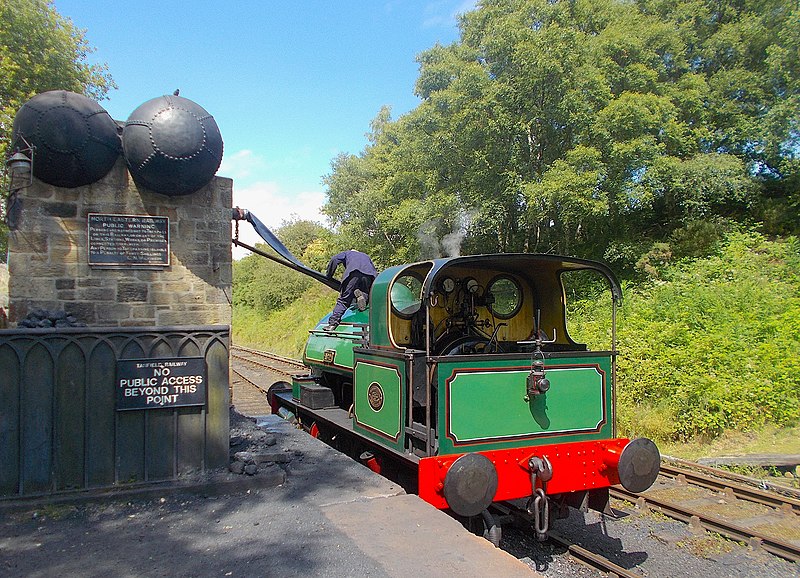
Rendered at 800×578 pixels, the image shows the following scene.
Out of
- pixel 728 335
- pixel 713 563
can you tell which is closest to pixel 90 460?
pixel 713 563

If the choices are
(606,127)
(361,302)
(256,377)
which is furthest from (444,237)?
Answer: (361,302)

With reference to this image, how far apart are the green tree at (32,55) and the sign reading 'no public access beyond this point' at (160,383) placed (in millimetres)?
12489

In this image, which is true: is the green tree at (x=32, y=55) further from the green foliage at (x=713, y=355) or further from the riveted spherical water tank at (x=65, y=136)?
the green foliage at (x=713, y=355)

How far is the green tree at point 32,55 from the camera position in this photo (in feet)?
46.4

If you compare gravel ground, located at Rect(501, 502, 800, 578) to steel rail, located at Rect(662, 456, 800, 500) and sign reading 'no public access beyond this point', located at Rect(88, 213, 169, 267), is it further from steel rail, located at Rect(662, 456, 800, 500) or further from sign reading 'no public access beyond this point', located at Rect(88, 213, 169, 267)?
sign reading 'no public access beyond this point', located at Rect(88, 213, 169, 267)

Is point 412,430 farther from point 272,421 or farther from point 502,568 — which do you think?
point 272,421

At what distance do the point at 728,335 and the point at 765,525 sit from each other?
14.4 ft

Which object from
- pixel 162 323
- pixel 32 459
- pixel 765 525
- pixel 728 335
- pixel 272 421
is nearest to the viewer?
pixel 32 459

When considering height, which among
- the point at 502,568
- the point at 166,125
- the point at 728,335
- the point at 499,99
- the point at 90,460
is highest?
the point at 499,99

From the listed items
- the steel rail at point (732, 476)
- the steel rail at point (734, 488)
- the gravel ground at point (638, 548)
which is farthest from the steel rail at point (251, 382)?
the steel rail at point (734, 488)

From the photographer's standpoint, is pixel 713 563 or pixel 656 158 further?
pixel 656 158

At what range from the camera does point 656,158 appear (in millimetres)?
13094

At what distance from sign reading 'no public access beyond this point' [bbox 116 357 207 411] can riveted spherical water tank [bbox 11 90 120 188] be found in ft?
7.99

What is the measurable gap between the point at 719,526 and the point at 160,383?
4.99 meters
